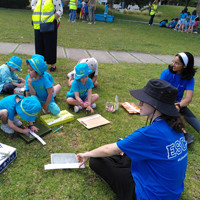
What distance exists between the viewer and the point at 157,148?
1.64 m

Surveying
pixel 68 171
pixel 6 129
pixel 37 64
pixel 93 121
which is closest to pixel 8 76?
pixel 37 64

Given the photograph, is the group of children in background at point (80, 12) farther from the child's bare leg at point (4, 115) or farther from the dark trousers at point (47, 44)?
the child's bare leg at point (4, 115)

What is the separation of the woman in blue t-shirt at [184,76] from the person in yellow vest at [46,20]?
304 cm

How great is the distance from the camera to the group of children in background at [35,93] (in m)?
2.58

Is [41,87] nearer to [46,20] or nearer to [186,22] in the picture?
[46,20]

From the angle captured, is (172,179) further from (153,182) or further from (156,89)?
(156,89)

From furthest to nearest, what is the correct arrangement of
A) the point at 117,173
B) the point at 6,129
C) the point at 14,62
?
the point at 14,62
the point at 6,129
the point at 117,173

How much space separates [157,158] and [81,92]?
7.88ft

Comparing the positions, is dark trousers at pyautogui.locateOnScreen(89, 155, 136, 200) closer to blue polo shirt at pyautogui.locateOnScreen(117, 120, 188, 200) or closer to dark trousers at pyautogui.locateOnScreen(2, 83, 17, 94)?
blue polo shirt at pyautogui.locateOnScreen(117, 120, 188, 200)

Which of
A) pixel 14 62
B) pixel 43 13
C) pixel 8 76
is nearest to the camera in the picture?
pixel 14 62

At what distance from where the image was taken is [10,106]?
2.70m

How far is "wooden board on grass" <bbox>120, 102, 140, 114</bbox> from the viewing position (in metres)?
3.93

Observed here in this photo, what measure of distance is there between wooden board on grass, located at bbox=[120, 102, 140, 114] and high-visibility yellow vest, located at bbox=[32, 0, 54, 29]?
9.17ft

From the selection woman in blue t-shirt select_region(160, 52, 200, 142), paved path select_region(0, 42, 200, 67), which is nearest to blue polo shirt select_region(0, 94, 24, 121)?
woman in blue t-shirt select_region(160, 52, 200, 142)
